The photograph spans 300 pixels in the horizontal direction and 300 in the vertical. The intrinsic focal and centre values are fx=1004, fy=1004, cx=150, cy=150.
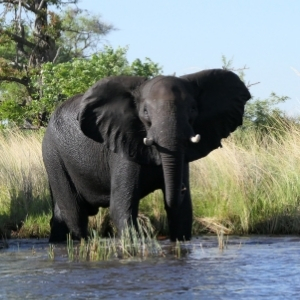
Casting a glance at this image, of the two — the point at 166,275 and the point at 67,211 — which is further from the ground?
the point at 67,211

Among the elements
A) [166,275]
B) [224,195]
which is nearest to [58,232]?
[224,195]

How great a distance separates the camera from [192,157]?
415 inches

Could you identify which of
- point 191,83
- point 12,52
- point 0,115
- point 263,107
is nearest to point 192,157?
point 191,83

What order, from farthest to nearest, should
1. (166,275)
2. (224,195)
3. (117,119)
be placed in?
(224,195), (117,119), (166,275)

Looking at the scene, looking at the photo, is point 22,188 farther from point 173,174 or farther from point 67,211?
point 173,174

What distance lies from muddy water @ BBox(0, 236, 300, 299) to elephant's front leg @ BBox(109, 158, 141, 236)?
58 centimetres

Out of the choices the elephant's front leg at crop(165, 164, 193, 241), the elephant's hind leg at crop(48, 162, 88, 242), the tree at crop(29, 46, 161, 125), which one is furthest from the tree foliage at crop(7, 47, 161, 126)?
the elephant's front leg at crop(165, 164, 193, 241)

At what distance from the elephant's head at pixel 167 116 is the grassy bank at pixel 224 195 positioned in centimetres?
221

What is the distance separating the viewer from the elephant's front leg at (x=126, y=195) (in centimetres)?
1071

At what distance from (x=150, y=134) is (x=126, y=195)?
3.34ft

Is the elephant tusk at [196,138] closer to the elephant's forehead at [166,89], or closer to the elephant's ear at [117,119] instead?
the elephant's forehead at [166,89]

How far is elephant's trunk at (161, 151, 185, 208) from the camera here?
385 inches

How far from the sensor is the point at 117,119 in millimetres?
10828

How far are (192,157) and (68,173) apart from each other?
2.47 m
